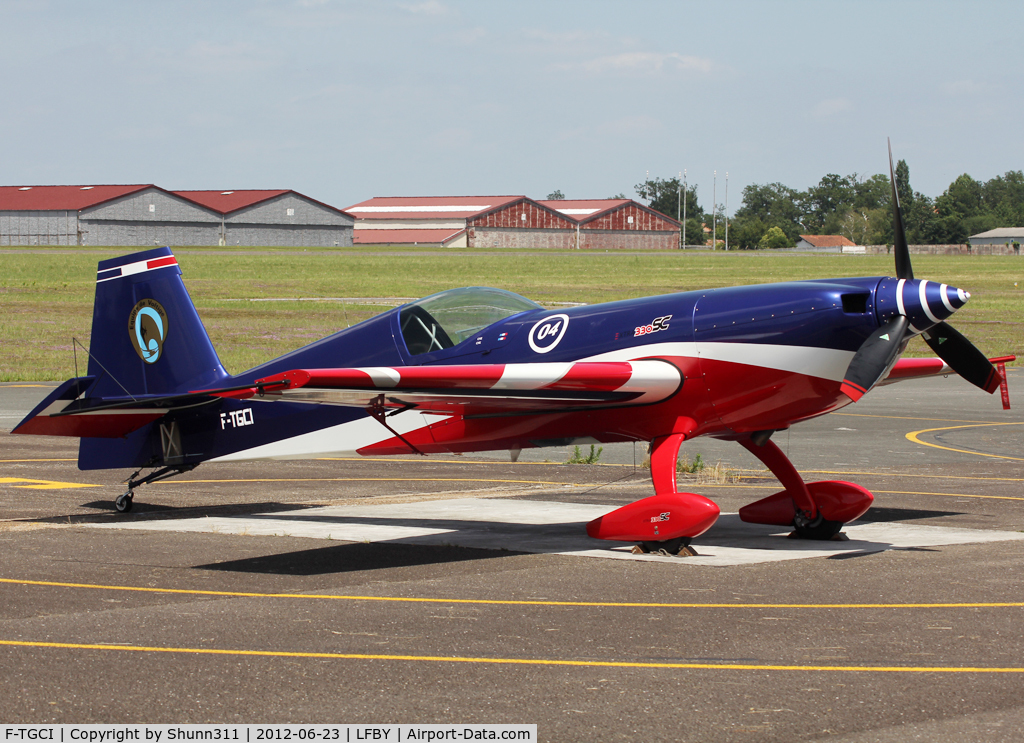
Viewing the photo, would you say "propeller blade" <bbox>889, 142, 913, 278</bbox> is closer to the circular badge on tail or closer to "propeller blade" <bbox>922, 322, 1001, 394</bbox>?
"propeller blade" <bbox>922, 322, 1001, 394</bbox>

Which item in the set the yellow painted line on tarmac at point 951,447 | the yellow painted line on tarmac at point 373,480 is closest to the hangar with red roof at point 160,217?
the yellow painted line on tarmac at point 951,447

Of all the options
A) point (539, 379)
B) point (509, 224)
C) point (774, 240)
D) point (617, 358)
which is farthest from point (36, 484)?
point (774, 240)

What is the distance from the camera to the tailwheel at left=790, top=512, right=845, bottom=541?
11672mm

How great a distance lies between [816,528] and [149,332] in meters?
7.48

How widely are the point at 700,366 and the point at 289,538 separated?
4.51m

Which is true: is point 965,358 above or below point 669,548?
above

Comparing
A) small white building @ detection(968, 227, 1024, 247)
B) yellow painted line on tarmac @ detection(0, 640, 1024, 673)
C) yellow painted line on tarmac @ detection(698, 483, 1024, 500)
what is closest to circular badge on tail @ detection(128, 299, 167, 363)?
yellow painted line on tarmac @ detection(0, 640, 1024, 673)

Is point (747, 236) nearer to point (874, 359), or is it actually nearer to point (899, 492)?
point (899, 492)

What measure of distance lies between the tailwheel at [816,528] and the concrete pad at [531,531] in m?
0.16

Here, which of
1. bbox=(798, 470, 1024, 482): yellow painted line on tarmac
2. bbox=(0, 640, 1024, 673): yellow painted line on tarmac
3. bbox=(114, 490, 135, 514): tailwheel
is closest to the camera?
bbox=(0, 640, 1024, 673): yellow painted line on tarmac

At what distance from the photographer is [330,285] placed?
226 ft

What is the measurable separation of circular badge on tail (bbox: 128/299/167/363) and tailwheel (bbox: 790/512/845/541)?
712cm

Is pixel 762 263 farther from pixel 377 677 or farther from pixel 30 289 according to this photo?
pixel 377 677

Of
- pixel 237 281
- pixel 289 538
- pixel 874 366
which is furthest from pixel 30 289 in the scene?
pixel 874 366
